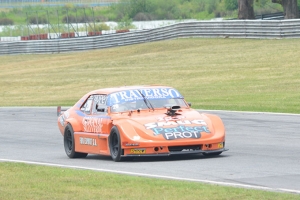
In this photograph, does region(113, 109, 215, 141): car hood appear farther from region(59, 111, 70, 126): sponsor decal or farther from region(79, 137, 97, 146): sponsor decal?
region(59, 111, 70, 126): sponsor decal

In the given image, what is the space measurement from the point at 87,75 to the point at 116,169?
26233 millimetres

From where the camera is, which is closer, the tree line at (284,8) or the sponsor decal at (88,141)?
the sponsor decal at (88,141)

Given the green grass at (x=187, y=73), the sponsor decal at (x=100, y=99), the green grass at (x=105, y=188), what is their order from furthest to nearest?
the green grass at (x=187, y=73)
the sponsor decal at (x=100, y=99)
the green grass at (x=105, y=188)

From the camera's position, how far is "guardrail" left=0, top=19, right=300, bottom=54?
126 ft

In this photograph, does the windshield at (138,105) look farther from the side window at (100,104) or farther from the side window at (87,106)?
the side window at (87,106)

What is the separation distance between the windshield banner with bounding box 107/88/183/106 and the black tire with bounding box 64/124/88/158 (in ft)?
3.35

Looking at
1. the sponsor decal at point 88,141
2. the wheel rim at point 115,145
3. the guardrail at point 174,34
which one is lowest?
the guardrail at point 174,34

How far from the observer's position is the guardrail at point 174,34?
38.3m

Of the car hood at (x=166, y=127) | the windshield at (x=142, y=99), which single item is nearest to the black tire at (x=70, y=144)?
the windshield at (x=142, y=99)

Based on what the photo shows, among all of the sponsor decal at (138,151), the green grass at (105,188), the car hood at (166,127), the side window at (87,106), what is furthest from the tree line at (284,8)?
the green grass at (105,188)

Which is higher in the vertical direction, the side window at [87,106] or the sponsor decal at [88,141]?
the side window at [87,106]

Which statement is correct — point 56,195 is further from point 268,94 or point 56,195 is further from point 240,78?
point 240,78

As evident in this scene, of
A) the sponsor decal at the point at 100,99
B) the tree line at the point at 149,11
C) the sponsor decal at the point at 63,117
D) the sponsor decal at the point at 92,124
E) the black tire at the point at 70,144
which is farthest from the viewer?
the tree line at the point at 149,11

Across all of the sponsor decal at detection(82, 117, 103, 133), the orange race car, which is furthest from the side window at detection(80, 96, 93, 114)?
the sponsor decal at detection(82, 117, 103, 133)
